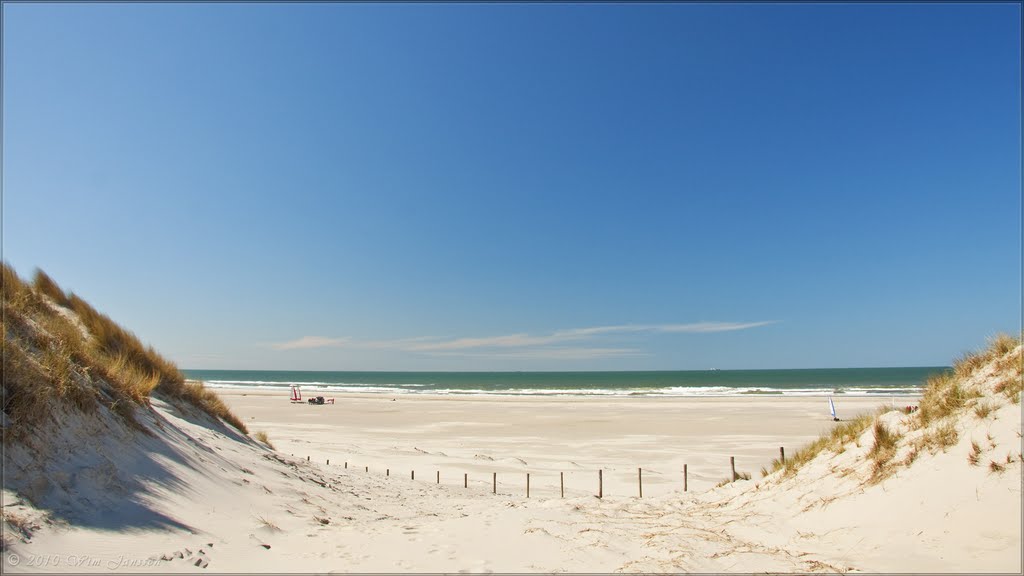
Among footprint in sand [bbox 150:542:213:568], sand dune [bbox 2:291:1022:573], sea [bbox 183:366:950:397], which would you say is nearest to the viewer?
footprint in sand [bbox 150:542:213:568]

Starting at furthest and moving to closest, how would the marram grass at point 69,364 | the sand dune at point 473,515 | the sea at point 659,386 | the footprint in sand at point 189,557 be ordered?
the sea at point 659,386 → the marram grass at point 69,364 → the sand dune at point 473,515 → the footprint in sand at point 189,557

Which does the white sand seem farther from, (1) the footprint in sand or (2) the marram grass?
(2) the marram grass

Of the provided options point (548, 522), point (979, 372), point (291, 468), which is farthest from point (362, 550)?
point (979, 372)

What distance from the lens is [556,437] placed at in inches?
1385

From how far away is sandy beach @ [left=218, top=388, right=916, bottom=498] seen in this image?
22.1 m

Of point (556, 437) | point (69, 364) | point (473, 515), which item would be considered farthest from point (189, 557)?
point (556, 437)

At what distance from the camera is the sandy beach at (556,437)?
A: 2206 centimetres

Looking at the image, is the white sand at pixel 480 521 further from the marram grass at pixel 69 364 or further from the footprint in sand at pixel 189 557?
the marram grass at pixel 69 364

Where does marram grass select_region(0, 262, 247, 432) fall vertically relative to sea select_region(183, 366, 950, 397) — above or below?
above
